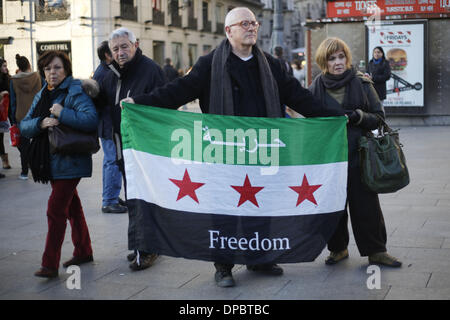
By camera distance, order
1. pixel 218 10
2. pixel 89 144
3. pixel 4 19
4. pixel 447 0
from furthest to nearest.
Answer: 1. pixel 218 10
2. pixel 4 19
3. pixel 447 0
4. pixel 89 144

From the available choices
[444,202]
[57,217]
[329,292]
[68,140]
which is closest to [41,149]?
[68,140]

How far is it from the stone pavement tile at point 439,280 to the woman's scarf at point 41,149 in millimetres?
2936

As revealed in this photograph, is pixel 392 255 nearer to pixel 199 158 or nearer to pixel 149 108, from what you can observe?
pixel 199 158

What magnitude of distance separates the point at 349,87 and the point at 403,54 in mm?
11557

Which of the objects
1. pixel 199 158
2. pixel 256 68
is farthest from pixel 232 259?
pixel 256 68

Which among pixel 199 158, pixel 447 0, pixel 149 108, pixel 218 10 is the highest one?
pixel 218 10

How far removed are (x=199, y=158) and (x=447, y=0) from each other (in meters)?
13.4

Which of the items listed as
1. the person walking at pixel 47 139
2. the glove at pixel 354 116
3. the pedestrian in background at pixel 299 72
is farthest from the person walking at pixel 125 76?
the pedestrian in background at pixel 299 72

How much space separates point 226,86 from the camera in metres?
4.76

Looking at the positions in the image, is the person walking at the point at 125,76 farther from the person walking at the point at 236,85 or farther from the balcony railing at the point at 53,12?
the balcony railing at the point at 53,12

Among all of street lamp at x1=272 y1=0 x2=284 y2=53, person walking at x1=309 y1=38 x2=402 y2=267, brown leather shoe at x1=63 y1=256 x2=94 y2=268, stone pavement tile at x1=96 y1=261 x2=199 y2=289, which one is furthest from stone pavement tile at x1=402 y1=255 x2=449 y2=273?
street lamp at x1=272 y1=0 x2=284 y2=53

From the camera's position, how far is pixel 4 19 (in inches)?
1316

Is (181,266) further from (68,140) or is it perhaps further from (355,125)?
(355,125)

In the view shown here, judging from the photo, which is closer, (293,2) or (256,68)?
(256,68)
